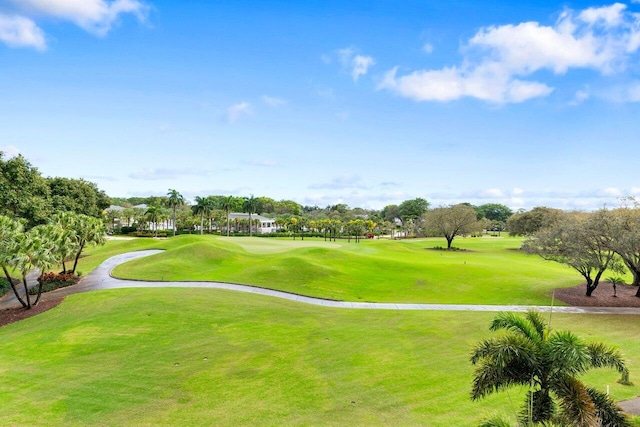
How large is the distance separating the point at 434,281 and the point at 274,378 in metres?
24.4

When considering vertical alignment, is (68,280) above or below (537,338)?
below

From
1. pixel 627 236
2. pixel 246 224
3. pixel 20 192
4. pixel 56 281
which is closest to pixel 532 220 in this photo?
pixel 627 236

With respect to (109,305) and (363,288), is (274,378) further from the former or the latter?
(363,288)

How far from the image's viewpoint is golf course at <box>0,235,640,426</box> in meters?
12.3

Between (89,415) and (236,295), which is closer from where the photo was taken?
(89,415)

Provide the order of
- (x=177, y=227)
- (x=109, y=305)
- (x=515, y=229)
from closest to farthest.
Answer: (x=109, y=305) < (x=515, y=229) < (x=177, y=227)

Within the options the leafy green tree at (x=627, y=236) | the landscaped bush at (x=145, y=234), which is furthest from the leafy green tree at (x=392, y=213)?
the leafy green tree at (x=627, y=236)

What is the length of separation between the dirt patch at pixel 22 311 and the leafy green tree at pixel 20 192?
684 inches

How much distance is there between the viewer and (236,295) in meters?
27.5

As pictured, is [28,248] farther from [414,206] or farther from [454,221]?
[414,206]

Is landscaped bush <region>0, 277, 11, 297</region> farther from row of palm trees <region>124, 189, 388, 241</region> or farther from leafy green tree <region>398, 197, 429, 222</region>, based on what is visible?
leafy green tree <region>398, 197, 429, 222</region>

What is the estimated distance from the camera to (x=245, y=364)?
16.1 m

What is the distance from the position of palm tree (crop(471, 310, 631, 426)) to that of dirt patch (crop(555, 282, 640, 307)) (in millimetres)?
23593

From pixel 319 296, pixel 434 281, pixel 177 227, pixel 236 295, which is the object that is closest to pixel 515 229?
pixel 434 281
